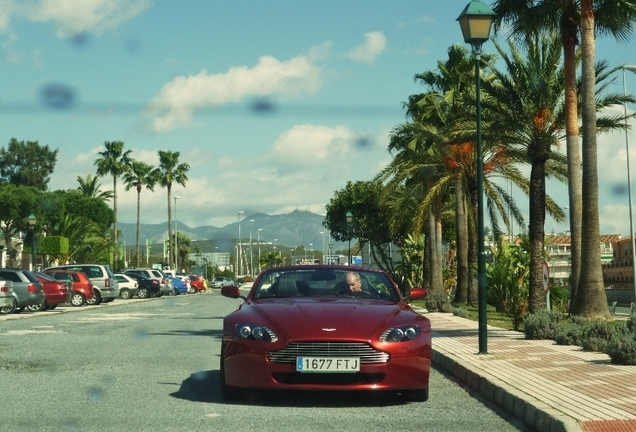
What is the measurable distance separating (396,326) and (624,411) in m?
2.34

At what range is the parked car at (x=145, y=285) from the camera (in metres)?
56.8

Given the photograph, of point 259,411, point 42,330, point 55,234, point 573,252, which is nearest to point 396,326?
point 259,411

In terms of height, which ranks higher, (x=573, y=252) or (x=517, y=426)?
(x=573, y=252)

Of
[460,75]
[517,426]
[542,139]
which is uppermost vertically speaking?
[460,75]

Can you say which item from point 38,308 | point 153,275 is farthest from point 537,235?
point 153,275

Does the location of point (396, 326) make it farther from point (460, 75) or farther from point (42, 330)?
point (460, 75)

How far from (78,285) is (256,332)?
3232 cm

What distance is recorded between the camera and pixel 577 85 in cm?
2458

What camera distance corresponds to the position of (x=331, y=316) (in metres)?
9.25

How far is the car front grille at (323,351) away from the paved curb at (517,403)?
1294 mm

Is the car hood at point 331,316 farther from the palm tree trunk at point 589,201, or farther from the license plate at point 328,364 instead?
the palm tree trunk at point 589,201

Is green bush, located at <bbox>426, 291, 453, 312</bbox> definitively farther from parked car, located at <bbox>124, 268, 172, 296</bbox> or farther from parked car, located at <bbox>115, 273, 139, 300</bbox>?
parked car, located at <bbox>124, 268, 172, 296</bbox>

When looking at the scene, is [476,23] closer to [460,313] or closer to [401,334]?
[401,334]

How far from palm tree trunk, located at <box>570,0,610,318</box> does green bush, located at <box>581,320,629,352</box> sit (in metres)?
5.64
